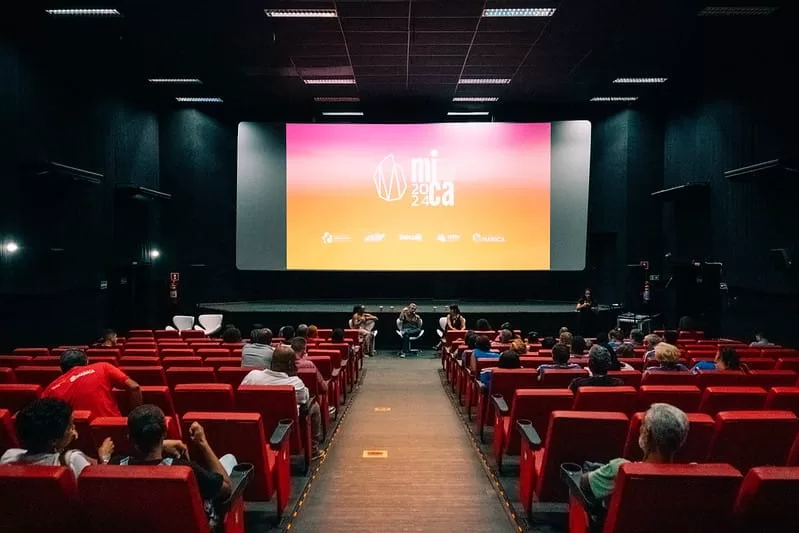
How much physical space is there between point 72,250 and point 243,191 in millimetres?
5374

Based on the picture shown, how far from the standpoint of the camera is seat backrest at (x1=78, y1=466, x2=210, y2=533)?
2.06 m

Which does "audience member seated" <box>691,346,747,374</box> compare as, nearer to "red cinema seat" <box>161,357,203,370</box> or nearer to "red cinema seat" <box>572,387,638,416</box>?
"red cinema seat" <box>572,387,638,416</box>

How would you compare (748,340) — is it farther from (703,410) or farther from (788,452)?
(788,452)

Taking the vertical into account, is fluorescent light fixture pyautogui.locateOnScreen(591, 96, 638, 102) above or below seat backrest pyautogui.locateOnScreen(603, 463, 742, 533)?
above

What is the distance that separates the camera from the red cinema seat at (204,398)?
3914 millimetres

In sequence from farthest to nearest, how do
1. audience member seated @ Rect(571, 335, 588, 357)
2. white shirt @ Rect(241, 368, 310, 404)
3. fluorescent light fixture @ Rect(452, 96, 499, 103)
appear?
fluorescent light fixture @ Rect(452, 96, 499, 103) → audience member seated @ Rect(571, 335, 588, 357) → white shirt @ Rect(241, 368, 310, 404)

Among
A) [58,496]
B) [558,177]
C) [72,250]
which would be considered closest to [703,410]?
[58,496]

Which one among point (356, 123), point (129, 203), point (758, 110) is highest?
point (356, 123)

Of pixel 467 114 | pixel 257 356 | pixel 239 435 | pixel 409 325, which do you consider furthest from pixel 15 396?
pixel 467 114

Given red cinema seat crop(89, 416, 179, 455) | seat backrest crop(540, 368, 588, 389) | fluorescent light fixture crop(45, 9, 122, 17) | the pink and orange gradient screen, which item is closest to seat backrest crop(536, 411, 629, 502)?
seat backrest crop(540, 368, 588, 389)

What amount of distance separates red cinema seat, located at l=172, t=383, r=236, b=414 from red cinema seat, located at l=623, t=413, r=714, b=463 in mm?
2444

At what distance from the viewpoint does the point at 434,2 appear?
8383 mm

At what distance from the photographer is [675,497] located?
84.2 inches

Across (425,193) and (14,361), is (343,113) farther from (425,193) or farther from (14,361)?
(14,361)
